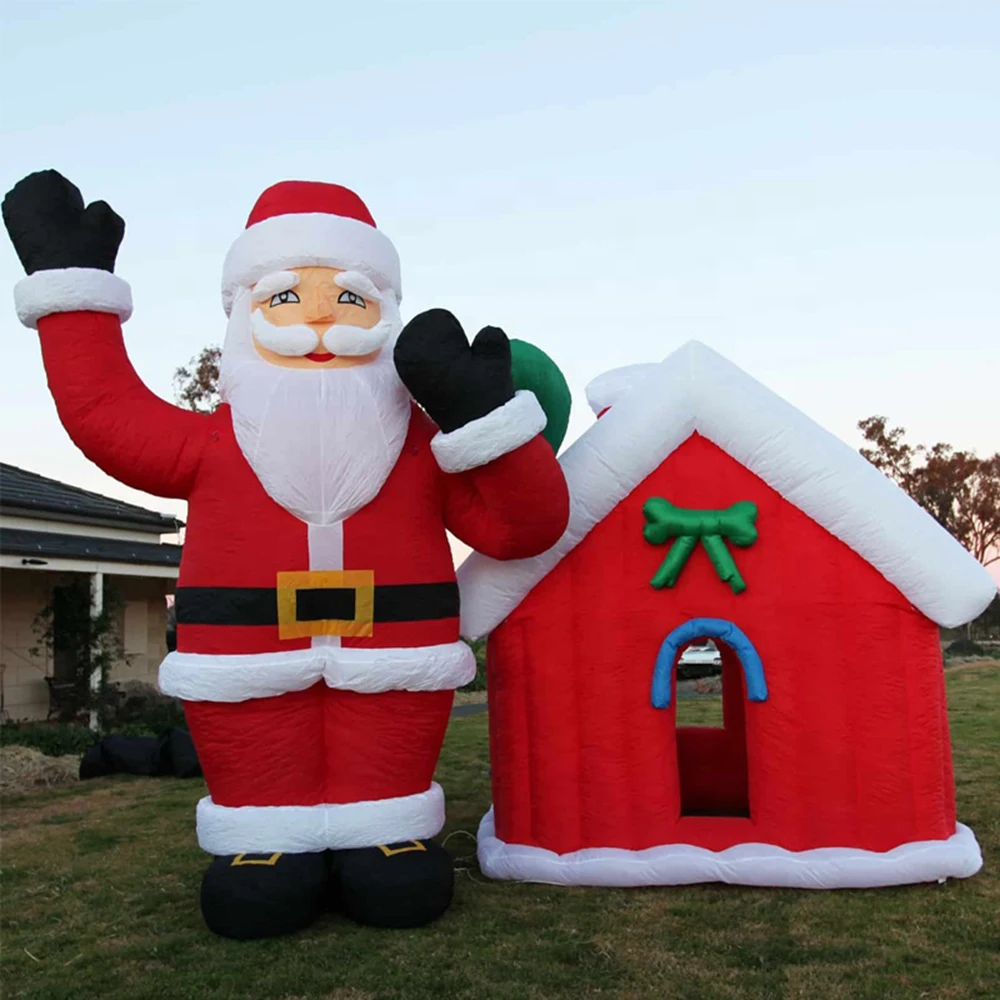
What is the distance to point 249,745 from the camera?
3.64 meters

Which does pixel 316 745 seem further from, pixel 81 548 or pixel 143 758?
pixel 81 548

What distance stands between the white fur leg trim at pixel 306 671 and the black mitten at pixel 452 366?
0.88 meters

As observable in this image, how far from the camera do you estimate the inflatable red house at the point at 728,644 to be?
3949 millimetres

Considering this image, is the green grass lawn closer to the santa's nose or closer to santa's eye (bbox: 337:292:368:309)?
the santa's nose

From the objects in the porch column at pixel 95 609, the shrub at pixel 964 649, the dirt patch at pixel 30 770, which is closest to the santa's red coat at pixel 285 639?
the dirt patch at pixel 30 770

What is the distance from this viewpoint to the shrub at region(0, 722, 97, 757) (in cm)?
857

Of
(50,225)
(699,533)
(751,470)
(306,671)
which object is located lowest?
(306,671)

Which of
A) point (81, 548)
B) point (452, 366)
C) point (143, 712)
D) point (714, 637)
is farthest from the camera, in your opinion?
point (143, 712)

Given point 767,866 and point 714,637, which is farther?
point 714,637

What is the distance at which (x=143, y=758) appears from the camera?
7.63 m

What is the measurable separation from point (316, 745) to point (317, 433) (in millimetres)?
1141

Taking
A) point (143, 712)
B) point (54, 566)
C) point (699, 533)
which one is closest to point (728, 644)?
point (699, 533)

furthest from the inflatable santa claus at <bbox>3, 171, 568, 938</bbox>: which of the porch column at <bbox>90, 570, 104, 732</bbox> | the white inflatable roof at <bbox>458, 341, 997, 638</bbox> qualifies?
the porch column at <bbox>90, 570, 104, 732</bbox>

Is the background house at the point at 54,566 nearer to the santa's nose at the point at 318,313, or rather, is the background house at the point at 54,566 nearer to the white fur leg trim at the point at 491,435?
the santa's nose at the point at 318,313
